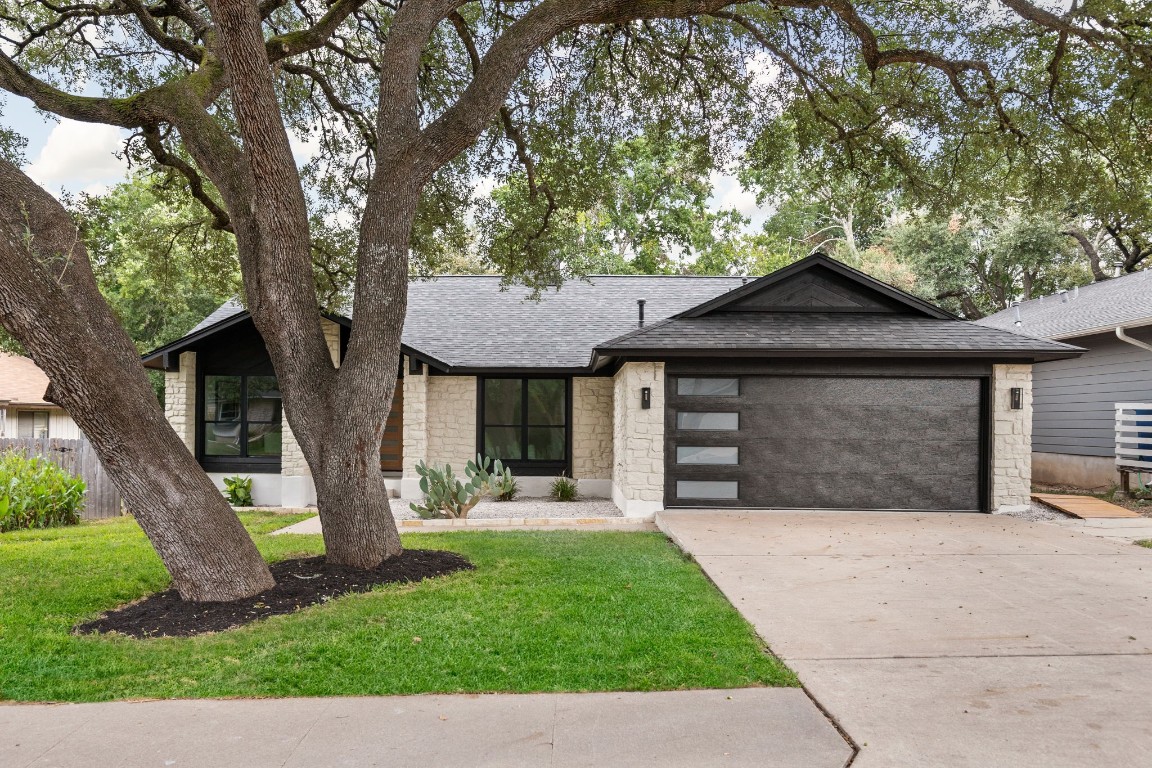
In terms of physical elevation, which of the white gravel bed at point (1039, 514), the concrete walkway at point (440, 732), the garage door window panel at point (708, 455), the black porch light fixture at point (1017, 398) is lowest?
the white gravel bed at point (1039, 514)

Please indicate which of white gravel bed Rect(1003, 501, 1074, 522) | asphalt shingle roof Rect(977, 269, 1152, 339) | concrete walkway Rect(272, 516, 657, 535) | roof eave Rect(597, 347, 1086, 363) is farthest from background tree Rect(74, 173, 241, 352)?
asphalt shingle roof Rect(977, 269, 1152, 339)

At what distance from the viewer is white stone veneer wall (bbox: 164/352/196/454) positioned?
1359cm

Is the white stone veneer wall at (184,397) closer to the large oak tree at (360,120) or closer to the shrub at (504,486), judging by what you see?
the large oak tree at (360,120)

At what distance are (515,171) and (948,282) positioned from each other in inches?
854

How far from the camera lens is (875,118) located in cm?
967

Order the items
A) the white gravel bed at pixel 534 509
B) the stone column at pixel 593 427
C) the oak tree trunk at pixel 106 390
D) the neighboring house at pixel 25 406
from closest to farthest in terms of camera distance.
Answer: the oak tree trunk at pixel 106 390
the white gravel bed at pixel 534 509
the stone column at pixel 593 427
the neighboring house at pixel 25 406

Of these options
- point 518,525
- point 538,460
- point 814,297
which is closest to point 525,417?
point 538,460

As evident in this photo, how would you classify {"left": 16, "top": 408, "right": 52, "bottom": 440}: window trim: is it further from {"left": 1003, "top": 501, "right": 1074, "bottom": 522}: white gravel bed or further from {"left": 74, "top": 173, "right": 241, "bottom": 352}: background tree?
{"left": 1003, "top": 501, "right": 1074, "bottom": 522}: white gravel bed

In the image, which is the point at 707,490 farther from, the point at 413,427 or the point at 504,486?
the point at 413,427

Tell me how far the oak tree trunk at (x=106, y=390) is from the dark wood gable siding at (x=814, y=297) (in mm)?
8321

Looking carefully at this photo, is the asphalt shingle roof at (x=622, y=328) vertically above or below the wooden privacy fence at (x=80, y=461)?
above

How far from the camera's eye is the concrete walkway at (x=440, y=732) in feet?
10.6

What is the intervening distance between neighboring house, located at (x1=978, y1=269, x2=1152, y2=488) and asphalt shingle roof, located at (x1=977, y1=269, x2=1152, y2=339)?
22 millimetres

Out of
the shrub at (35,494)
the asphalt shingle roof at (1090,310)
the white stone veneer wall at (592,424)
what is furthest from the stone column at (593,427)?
the shrub at (35,494)
